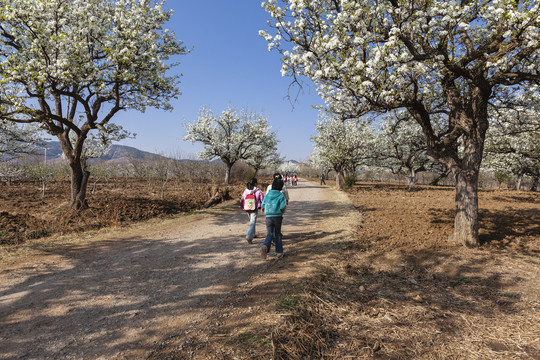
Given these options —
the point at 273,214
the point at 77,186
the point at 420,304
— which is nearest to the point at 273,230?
the point at 273,214

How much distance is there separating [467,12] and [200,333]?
8439 mm

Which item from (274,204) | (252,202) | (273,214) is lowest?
(273,214)

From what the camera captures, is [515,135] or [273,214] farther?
[515,135]

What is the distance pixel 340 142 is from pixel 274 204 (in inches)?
935

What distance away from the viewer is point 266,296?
441cm

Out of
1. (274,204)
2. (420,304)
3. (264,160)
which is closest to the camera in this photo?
(420,304)

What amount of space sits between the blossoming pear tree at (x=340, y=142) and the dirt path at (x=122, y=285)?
2079 centimetres

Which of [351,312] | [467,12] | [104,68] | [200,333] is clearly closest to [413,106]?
[467,12]

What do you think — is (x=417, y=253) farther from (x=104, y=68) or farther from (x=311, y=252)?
(x=104, y=68)

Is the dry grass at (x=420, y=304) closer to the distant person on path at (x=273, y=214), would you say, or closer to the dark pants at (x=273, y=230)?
the dark pants at (x=273, y=230)

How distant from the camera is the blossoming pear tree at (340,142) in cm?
2836

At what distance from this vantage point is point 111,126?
1130 cm

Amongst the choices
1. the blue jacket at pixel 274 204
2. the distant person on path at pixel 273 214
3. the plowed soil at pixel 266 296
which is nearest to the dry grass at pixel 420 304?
the plowed soil at pixel 266 296

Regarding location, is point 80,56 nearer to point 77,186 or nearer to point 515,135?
point 77,186
